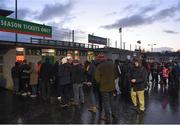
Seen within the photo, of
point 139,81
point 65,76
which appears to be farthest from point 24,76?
point 139,81

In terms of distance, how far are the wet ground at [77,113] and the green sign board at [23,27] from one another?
5.09 m

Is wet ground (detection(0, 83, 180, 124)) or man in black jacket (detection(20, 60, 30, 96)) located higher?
man in black jacket (detection(20, 60, 30, 96))

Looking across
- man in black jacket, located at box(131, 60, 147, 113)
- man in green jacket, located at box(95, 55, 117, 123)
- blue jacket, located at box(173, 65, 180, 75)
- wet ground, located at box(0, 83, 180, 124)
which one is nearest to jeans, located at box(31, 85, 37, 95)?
wet ground, located at box(0, 83, 180, 124)

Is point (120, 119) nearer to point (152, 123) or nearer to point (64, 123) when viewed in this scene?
point (152, 123)

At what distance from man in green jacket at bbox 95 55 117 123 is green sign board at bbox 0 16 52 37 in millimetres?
9177

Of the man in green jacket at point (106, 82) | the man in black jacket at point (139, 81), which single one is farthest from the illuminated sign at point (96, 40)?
the man in green jacket at point (106, 82)

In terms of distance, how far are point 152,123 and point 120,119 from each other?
0.99 metres

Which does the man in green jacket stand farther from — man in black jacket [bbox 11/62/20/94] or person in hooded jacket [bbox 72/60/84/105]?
man in black jacket [bbox 11/62/20/94]

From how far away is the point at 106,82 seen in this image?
9.34m

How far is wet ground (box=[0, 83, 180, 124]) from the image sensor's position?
9375 mm

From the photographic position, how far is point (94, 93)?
10.7 m

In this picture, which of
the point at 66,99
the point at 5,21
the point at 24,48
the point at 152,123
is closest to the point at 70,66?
the point at 66,99

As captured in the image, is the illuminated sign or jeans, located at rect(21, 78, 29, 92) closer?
jeans, located at rect(21, 78, 29, 92)

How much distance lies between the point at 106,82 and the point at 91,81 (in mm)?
1669
